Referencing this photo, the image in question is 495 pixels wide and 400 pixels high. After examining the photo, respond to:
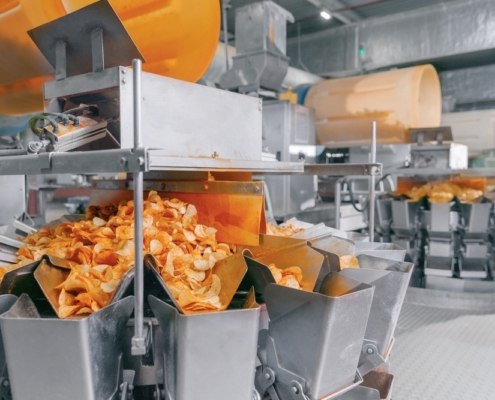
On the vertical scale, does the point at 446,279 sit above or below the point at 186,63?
below

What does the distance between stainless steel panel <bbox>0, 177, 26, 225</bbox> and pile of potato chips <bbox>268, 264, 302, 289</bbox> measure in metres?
1.70

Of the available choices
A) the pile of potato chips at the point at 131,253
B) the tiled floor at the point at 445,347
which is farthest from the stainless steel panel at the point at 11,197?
the tiled floor at the point at 445,347

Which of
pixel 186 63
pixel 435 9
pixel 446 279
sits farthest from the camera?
pixel 435 9

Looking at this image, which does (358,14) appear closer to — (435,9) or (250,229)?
(435,9)

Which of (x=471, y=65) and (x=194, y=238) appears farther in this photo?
(x=471, y=65)

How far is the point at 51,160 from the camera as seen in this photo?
3.14 ft

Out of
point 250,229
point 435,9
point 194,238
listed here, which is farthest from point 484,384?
point 435,9

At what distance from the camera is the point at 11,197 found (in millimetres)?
2199

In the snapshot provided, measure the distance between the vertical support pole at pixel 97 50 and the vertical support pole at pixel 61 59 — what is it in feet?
0.45

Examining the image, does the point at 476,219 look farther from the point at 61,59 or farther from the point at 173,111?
the point at 61,59

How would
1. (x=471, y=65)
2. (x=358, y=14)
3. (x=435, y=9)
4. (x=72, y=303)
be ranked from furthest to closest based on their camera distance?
(x=471, y=65), (x=358, y=14), (x=435, y=9), (x=72, y=303)

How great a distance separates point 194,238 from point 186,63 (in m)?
0.63

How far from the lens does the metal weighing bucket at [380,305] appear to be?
1.15m

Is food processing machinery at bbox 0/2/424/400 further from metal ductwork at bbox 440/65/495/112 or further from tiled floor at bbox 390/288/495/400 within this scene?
metal ductwork at bbox 440/65/495/112
